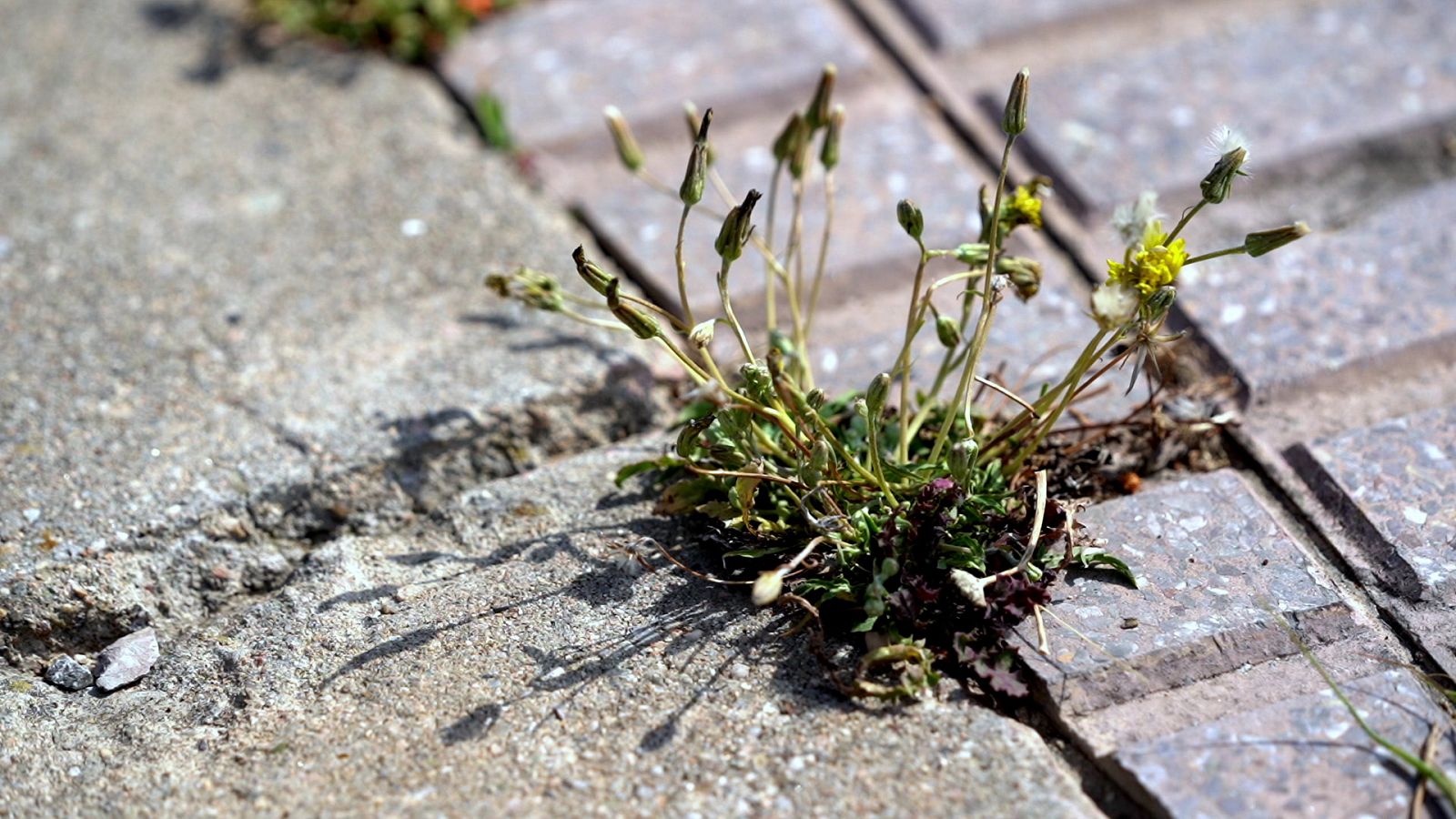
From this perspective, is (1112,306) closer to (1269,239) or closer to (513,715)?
(1269,239)

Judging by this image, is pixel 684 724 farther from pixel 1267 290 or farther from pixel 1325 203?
pixel 1325 203

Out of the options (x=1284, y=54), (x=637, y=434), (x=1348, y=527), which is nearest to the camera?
(x=1348, y=527)

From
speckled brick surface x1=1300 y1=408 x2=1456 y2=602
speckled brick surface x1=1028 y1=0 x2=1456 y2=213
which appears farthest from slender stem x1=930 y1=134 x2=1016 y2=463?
speckled brick surface x1=1028 y1=0 x2=1456 y2=213

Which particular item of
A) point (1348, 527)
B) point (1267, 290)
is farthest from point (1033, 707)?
point (1267, 290)

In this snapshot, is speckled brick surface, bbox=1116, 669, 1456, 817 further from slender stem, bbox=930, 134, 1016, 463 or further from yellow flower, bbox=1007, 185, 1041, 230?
yellow flower, bbox=1007, 185, 1041, 230

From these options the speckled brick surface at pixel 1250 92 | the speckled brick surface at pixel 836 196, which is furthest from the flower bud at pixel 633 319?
the speckled brick surface at pixel 1250 92

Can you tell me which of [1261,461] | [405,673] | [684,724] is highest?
[1261,461]
